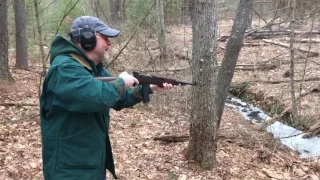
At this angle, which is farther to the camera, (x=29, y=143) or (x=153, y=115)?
(x=153, y=115)

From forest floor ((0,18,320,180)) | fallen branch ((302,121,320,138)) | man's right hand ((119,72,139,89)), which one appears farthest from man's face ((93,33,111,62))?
fallen branch ((302,121,320,138))

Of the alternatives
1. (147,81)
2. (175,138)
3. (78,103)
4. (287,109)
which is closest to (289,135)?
(287,109)

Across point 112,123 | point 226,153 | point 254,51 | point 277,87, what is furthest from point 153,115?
point 254,51

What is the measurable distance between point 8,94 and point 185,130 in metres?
4.34

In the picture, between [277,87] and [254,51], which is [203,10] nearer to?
[277,87]

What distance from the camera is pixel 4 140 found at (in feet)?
18.9

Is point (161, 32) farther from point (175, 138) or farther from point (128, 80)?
point (128, 80)

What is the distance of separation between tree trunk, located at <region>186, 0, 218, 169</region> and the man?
2037mm

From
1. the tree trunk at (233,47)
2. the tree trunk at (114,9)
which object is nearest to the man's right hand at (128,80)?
the tree trunk at (233,47)

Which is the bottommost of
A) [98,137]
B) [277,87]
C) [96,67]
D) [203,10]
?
[277,87]

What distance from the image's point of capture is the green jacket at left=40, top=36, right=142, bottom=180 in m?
2.34

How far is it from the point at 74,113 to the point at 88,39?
0.56 meters

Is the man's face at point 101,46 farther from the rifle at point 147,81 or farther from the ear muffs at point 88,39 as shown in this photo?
the rifle at point 147,81

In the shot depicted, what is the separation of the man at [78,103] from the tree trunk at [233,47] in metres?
3.83
